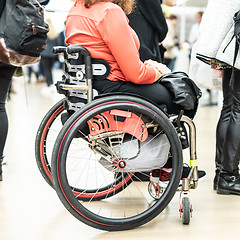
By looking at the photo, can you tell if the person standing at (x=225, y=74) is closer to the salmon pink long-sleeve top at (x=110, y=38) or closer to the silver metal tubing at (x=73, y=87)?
the salmon pink long-sleeve top at (x=110, y=38)

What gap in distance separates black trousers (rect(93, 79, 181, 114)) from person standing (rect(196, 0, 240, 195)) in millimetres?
444

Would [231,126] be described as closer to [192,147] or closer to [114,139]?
[192,147]

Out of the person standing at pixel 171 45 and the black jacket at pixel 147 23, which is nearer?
the black jacket at pixel 147 23

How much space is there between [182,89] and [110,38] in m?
0.38

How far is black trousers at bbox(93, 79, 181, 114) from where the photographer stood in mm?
1677

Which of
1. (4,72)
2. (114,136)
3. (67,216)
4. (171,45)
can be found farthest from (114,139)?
(171,45)

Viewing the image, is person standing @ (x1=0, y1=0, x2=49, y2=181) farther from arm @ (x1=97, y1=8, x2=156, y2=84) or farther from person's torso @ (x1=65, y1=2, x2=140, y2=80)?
arm @ (x1=97, y1=8, x2=156, y2=84)

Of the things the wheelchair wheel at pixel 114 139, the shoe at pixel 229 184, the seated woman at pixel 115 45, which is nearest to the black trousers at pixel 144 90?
the seated woman at pixel 115 45

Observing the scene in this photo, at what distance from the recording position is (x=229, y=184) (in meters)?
2.16

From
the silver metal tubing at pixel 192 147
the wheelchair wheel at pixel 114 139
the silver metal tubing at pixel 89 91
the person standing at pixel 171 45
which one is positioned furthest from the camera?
the person standing at pixel 171 45

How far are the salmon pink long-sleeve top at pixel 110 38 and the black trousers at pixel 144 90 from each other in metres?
0.03

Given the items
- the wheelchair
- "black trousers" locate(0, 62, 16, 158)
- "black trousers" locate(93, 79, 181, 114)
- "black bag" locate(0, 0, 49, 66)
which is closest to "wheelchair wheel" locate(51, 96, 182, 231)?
the wheelchair

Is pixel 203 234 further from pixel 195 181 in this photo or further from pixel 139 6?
pixel 139 6

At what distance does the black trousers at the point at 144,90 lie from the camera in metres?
1.68
